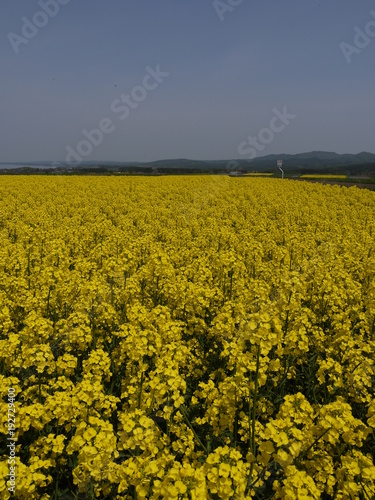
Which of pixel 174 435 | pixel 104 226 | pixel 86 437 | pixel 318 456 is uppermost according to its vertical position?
pixel 104 226

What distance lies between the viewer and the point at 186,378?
15.9ft

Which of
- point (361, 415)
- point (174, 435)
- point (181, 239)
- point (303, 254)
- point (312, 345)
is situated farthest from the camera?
point (181, 239)

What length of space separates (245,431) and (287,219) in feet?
43.2

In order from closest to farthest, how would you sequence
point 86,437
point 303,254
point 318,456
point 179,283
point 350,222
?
point 86,437 → point 318,456 → point 179,283 → point 303,254 → point 350,222

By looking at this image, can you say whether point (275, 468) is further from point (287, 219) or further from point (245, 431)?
point (287, 219)

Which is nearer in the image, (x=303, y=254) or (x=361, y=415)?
(x=361, y=415)

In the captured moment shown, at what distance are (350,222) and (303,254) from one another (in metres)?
6.60

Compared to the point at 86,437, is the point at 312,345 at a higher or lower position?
lower

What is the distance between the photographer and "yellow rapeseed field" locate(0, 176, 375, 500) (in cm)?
275

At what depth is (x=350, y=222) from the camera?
1498cm

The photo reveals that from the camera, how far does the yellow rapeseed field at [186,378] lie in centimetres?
275

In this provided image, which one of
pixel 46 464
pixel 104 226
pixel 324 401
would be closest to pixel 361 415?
pixel 324 401

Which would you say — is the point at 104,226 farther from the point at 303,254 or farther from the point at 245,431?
the point at 245,431

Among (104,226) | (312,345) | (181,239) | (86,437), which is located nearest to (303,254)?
(181,239)
